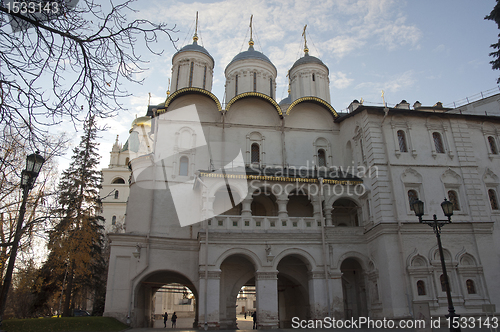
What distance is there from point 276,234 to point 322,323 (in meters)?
3.97

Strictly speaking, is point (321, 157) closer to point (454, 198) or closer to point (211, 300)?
point (454, 198)

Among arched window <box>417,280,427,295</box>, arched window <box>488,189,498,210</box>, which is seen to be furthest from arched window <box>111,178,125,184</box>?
arched window <box>488,189,498,210</box>

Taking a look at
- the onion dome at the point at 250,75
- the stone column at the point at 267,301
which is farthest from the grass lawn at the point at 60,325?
the onion dome at the point at 250,75

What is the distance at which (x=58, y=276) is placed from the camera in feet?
64.9

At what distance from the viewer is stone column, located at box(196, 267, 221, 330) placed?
1502cm

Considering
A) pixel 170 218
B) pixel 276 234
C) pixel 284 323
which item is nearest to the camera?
pixel 276 234

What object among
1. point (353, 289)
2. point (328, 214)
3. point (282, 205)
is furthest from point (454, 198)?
point (282, 205)

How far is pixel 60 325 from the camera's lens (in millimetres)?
13523

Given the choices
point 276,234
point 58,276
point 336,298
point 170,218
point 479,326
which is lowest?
point 479,326

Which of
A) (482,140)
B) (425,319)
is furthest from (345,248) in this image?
(482,140)

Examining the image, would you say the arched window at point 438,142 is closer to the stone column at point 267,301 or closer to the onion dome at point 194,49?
the stone column at point 267,301

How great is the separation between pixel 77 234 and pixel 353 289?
1351 cm

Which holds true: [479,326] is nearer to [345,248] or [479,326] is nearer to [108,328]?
[345,248]

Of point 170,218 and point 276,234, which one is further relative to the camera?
point 170,218
